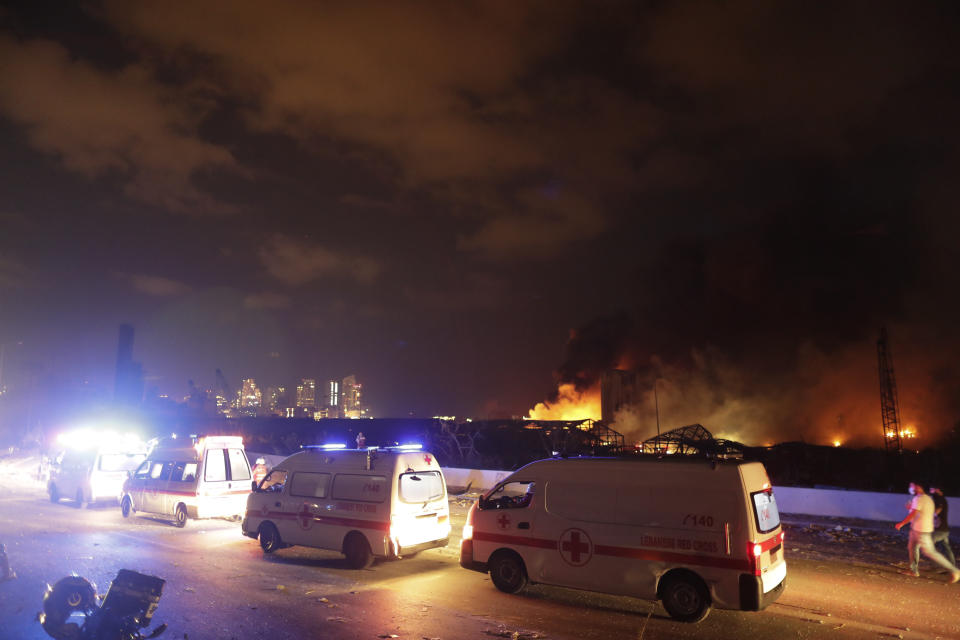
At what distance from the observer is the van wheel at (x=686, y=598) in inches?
302

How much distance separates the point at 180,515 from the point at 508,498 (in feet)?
31.4

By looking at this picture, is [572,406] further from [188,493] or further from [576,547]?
[576,547]

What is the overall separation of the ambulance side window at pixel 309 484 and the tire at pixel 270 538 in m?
0.82

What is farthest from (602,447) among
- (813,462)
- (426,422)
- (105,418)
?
(105,418)

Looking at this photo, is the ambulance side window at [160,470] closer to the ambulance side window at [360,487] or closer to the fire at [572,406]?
the ambulance side window at [360,487]

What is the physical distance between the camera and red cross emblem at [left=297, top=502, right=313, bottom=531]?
11406mm

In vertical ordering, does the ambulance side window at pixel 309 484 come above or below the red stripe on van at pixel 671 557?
above

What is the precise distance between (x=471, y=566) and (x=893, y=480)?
3750 centimetres

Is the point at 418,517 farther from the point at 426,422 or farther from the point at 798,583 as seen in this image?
the point at 426,422

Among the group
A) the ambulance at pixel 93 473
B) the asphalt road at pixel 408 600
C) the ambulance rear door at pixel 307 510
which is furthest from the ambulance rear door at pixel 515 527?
the ambulance at pixel 93 473

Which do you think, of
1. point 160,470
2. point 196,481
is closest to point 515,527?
point 196,481

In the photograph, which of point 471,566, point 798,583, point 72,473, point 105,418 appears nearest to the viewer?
point 471,566

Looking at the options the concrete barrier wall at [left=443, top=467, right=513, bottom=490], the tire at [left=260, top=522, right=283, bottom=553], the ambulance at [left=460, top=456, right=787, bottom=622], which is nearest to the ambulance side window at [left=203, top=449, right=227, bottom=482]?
the tire at [left=260, top=522, right=283, bottom=553]

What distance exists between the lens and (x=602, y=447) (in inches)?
1478
